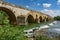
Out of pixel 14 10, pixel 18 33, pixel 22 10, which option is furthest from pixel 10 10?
pixel 18 33

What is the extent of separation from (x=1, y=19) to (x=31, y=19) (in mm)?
20905

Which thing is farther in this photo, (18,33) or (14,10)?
(14,10)

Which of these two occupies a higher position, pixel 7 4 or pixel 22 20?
pixel 7 4

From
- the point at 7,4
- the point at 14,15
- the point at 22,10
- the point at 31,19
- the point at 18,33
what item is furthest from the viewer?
the point at 31,19

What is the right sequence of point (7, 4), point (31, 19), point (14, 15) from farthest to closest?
point (31, 19) → point (14, 15) → point (7, 4)

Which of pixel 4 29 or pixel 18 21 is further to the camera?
pixel 18 21

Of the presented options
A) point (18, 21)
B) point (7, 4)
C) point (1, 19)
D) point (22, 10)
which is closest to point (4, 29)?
point (1, 19)

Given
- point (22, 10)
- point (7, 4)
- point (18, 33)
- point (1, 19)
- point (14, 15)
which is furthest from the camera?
point (22, 10)

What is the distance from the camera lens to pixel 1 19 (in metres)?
9.56

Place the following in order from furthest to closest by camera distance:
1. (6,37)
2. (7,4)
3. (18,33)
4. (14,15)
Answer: (14,15), (7,4), (18,33), (6,37)

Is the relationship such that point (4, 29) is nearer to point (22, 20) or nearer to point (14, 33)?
point (14, 33)

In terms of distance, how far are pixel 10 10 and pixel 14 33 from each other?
15.0 m

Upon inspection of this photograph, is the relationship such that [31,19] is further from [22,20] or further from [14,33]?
[14,33]

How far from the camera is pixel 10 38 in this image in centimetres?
535
